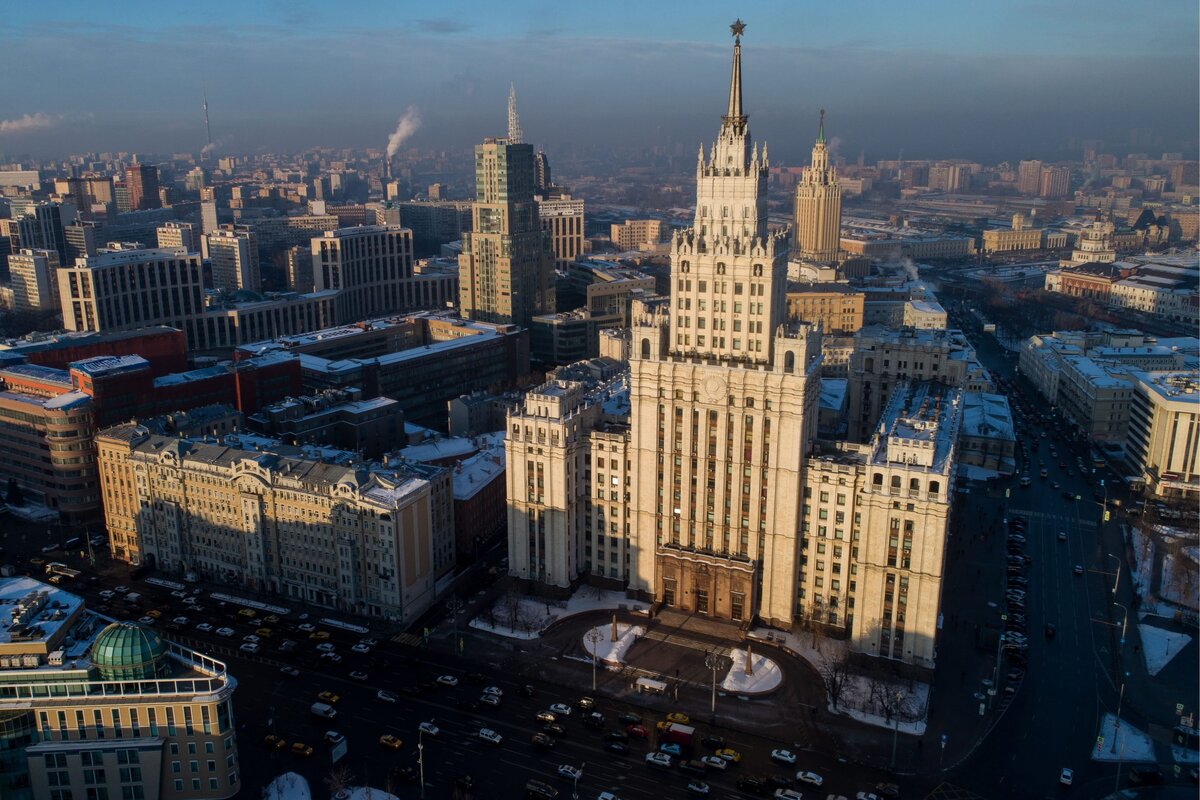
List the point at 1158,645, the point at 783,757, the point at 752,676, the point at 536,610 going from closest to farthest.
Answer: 1. the point at 783,757
2. the point at 752,676
3. the point at 1158,645
4. the point at 536,610

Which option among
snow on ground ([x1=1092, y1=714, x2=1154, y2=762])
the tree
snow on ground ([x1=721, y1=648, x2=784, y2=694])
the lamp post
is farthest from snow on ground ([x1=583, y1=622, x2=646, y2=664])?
snow on ground ([x1=1092, y1=714, x2=1154, y2=762])

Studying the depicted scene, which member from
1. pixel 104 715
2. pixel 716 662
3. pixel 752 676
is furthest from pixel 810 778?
pixel 104 715

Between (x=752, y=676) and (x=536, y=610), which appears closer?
(x=752, y=676)

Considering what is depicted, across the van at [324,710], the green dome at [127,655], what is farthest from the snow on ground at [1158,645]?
the green dome at [127,655]

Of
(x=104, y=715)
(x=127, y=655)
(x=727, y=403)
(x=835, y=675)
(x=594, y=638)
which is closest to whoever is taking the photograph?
(x=104, y=715)

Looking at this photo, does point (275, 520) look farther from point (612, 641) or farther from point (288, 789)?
point (612, 641)

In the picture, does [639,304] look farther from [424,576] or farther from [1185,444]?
[1185,444]

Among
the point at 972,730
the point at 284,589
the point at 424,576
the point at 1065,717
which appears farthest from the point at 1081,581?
the point at 284,589
